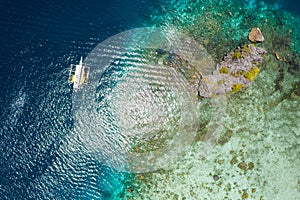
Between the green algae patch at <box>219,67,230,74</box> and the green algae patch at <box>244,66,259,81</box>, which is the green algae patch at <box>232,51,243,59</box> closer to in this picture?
the green algae patch at <box>219,67,230,74</box>

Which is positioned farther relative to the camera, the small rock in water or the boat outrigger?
the boat outrigger

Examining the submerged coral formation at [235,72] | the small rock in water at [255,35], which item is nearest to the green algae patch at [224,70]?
the submerged coral formation at [235,72]

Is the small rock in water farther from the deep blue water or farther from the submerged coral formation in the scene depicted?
the deep blue water

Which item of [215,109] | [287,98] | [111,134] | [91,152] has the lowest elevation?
[91,152]

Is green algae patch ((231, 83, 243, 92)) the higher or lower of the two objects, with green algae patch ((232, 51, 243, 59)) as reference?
lower

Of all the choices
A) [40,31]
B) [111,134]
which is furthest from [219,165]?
[40,31]

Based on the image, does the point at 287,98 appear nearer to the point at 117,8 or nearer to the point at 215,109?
the point at 215,109

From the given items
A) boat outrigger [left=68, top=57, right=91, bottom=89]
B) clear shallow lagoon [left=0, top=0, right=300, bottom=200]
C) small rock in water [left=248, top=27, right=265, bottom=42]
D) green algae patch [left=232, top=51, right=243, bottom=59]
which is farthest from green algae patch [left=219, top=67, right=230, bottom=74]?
boat outrigger [left=68, top=57, right=91, bottom=89]
